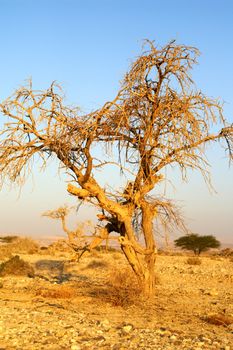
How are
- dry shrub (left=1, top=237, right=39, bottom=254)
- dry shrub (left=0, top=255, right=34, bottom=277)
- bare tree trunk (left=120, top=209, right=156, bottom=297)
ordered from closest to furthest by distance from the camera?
bare tree trunk (left=120, top=209, right=156, bottom=297) < dry shrub (left=0, top=255, right=34, bottom=277) < dry shrub (left=1, top=237, right=39, bottom=254)

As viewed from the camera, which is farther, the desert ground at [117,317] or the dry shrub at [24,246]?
the dry shrub at [24,246]

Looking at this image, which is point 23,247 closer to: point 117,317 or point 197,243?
point 197,243

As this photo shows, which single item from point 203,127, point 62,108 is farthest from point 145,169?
point 62,108

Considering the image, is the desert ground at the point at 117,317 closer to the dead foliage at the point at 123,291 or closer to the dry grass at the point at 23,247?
the dead foliage at the point at 123,291

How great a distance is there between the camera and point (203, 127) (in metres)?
12.2

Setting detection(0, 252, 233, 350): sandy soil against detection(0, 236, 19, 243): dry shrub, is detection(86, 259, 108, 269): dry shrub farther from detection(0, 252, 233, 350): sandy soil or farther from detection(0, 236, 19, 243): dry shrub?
detection(0, 236, 19, 243): dry shrub

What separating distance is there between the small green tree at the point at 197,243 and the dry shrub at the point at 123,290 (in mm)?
34307

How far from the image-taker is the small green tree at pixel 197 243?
45.9 metres

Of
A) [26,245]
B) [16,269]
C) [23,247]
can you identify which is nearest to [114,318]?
[16,269]

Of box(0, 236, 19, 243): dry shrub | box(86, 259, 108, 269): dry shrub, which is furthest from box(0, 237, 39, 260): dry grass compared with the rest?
box(86, 259, 108, 269): dry shrub

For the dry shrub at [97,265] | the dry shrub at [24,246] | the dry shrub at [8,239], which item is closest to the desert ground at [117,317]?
the dry shrub at [97,265]

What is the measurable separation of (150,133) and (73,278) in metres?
9.77

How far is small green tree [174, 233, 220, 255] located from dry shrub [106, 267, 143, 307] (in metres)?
34.3

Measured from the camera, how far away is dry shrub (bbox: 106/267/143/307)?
11484mm
